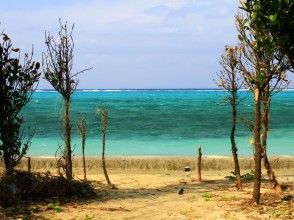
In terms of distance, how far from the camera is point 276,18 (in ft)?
29.4

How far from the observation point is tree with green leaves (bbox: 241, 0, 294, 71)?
8.95m

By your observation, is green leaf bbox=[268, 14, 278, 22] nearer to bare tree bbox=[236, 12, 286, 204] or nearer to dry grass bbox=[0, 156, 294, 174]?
bare tree bbox=[236, 12, 286, 204]

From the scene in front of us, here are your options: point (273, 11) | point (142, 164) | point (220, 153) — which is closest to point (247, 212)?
point (273, 11)

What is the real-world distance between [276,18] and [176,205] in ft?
24.1

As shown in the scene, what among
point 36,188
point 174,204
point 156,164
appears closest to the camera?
point 174,204

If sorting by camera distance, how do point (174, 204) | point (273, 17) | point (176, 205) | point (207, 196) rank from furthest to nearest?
point (207, 196)
point (174, 204)
point (176, 205)
point (273, 17)

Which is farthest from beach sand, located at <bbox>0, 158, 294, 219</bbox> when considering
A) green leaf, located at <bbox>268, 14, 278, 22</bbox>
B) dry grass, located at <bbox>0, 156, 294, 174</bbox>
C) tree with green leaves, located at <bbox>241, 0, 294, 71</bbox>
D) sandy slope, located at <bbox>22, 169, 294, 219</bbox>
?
dry grass, located at <bbox>0, 156, 294, 174</bbox>

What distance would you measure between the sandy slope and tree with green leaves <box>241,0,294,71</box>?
4889mm

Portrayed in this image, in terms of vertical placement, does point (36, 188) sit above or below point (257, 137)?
below

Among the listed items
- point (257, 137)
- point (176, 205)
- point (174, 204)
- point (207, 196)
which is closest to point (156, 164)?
point (207, 196)

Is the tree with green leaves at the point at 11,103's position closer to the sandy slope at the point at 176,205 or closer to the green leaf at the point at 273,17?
the sandy slope at the point at 176,205

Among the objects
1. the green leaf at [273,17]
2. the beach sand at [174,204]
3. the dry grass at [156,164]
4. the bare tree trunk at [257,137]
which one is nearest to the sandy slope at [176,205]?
the beach sand at [174,204]

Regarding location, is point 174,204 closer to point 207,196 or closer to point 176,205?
point 176,205

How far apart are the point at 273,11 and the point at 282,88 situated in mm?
5823
